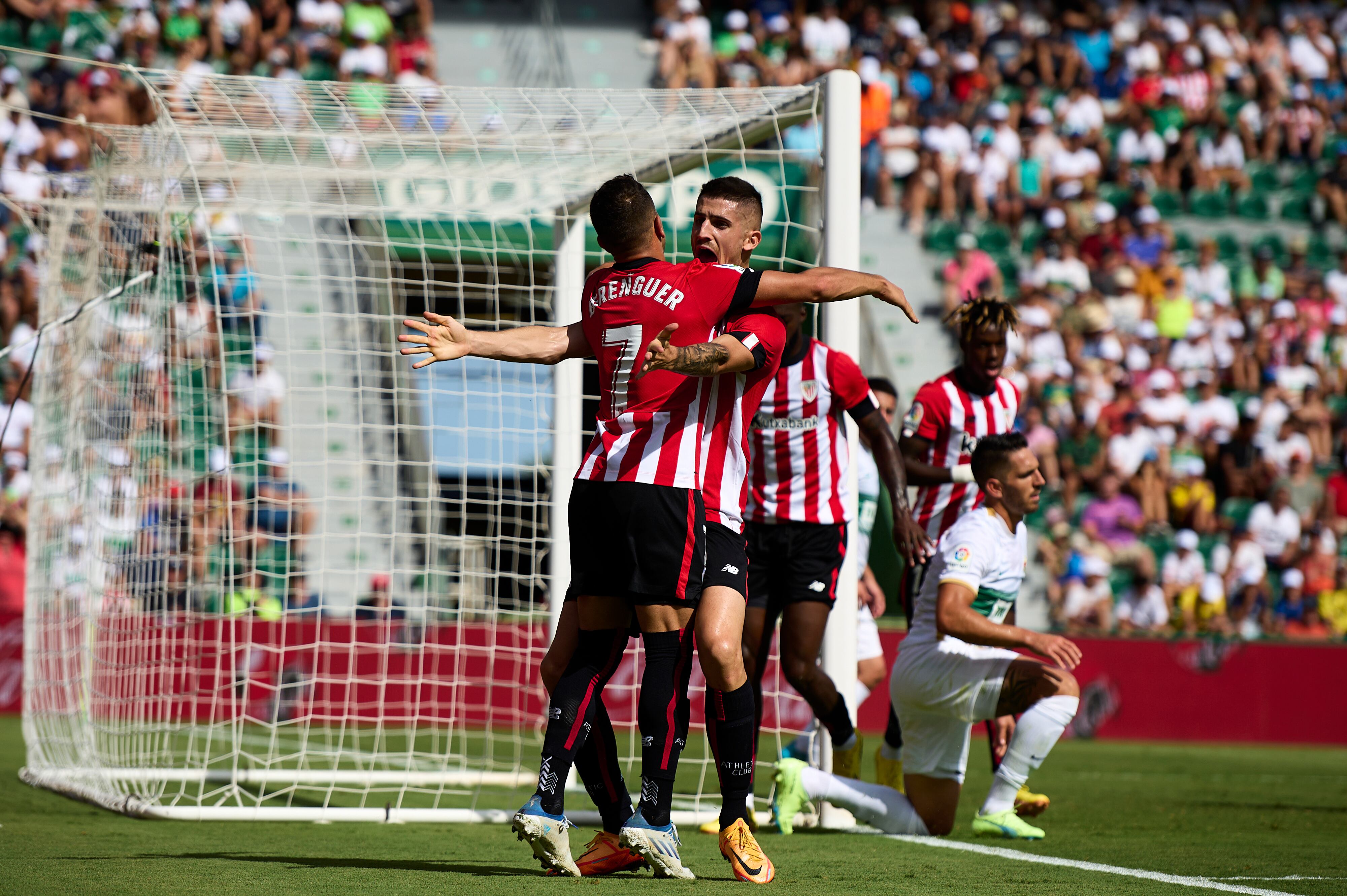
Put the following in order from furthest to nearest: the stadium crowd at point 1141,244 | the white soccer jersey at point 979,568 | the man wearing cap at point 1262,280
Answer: the man wearing cap at point 1262,280 → the stadium crowd at point 1141,244 → the white soccer jersey at point 979,568

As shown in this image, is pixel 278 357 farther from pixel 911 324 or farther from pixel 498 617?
pixel 911 324

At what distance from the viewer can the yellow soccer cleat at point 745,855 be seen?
4328mm

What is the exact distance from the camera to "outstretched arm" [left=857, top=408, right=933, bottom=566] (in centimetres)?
607

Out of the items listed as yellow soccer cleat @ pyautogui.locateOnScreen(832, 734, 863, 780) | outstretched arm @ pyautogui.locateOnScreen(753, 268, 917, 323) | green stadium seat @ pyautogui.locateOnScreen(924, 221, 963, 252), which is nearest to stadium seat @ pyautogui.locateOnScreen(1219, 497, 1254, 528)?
green stadium seat @ pyautogui.locateOnScreen(924, 221, 963, 252)

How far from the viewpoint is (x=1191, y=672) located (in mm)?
13180

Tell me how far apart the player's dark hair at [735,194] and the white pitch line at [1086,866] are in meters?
2.32

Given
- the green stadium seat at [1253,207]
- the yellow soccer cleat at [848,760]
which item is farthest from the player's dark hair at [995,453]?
the green stadium seat at [1253,207]

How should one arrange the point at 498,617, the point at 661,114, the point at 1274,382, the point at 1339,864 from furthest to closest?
the point at 1274,382 < the point at 498,617 < the point at 661,114 < the point at 1339,864

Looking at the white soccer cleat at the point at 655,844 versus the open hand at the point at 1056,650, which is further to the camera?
the open hand at the point at 1056,650

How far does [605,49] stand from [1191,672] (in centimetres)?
1101

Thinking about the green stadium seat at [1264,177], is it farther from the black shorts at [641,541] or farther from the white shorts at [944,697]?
the black shorts at [641,541]

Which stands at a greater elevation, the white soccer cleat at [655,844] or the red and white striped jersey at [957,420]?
the red and white striped jersey at [957,420]

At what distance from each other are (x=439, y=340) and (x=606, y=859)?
1645 mm

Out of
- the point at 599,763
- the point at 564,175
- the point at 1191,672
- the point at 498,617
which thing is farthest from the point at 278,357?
the point at 599,763
